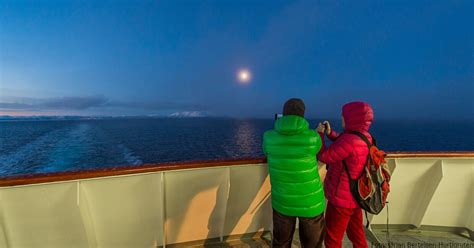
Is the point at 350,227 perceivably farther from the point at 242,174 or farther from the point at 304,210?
the point at 242,174

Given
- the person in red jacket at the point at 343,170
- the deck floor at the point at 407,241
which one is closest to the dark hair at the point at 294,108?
the person in red jacket at the point at 343,170

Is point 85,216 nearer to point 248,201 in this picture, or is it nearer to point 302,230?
point 248,201

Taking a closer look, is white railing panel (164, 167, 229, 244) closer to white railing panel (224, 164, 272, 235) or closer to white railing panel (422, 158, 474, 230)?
white railing panel (224, 164, 272, 235)

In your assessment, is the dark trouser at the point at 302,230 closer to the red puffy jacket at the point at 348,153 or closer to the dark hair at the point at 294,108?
the red puffy jacket at the point at 348,153

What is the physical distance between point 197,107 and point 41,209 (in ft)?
389

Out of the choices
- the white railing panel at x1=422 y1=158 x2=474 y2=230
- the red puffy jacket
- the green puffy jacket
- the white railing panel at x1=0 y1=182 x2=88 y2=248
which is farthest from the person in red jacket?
the white railing panel at x1=0 y1=182 x2=88 y2=248

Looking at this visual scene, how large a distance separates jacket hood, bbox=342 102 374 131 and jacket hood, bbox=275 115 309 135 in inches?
16.1

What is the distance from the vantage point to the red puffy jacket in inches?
57.5

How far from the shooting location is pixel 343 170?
158 cm

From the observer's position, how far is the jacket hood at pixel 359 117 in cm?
148

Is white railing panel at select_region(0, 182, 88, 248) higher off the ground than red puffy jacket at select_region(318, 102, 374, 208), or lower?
lower

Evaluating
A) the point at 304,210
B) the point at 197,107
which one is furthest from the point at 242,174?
the point at 197,107

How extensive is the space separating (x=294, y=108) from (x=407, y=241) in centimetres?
204

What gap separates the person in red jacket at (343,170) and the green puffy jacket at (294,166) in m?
0.18
